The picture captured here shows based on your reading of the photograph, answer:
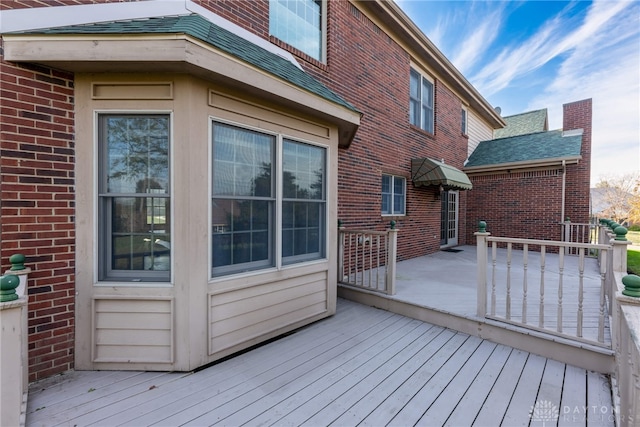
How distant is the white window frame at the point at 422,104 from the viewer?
8234mm

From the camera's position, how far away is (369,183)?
6.46 metres

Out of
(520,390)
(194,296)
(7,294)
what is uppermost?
(7,294)

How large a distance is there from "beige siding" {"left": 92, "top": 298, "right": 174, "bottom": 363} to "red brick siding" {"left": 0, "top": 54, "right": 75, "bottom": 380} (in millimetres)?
269

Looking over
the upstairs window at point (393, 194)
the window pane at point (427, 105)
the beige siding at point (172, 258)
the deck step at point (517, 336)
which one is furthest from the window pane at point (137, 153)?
the window pane at point (427, 105)

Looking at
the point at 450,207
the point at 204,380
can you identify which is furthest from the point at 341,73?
the point at 450,207

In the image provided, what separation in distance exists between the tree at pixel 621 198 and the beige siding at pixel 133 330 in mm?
25672

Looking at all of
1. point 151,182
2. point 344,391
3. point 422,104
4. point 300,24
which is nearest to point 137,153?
point 151,182

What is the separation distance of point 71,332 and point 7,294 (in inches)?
47.1

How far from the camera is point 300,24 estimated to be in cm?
519

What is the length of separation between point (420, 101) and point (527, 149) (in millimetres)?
5058

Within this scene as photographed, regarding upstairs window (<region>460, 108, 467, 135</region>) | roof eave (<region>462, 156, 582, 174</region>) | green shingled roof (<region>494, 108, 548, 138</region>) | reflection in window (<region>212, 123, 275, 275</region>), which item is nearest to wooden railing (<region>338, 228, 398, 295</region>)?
reflection in window (<region>212, 123, 275, 275</region>)

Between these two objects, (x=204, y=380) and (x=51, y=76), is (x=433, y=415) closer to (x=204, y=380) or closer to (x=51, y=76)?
(x=204, y=380)

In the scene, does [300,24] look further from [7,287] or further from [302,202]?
[7,287]

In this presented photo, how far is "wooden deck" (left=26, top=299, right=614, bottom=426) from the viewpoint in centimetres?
212
